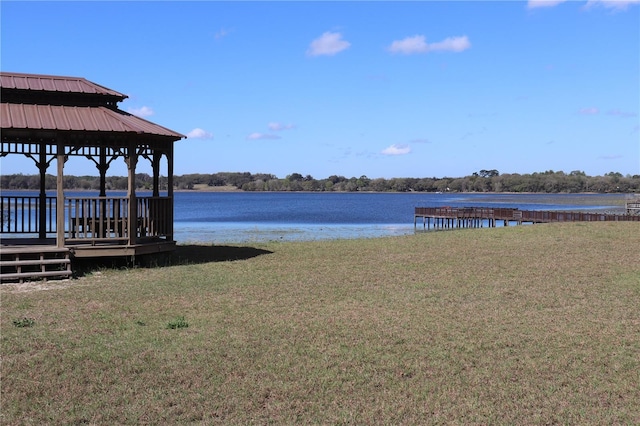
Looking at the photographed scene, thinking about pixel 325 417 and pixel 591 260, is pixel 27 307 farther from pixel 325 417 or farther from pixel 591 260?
pixel 591 260

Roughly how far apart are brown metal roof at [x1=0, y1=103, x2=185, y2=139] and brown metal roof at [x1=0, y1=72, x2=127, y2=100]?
1.37 feet

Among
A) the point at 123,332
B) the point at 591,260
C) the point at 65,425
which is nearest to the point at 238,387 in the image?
the point at 65,425

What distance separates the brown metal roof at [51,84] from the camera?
14516 mm

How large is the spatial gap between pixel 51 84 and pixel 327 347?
10987mm

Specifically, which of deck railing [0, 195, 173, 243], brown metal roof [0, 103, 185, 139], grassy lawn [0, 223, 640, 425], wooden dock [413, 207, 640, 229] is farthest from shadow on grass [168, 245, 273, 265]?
wooden dock [413, 207, 640, 229]

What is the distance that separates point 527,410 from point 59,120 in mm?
11956

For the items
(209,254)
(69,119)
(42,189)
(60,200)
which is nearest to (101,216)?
(60,200)

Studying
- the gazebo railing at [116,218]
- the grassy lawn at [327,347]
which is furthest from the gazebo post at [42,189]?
the grassy lawn at [327,347]

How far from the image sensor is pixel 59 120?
1395 cm

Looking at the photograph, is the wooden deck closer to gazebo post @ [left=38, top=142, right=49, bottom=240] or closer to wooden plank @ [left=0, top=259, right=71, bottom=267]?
wooden plank @ [left=0, top=259, right=71, bottom=267]

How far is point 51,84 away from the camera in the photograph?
1502 centimetres

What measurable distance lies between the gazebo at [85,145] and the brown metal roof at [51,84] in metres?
0.02

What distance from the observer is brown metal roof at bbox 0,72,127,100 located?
47.6ft

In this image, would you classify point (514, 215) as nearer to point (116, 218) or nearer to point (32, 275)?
point (116, 218)
